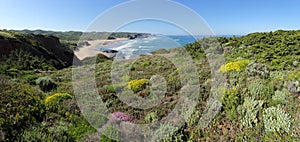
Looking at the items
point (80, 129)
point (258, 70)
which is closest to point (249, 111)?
point (258, 70)

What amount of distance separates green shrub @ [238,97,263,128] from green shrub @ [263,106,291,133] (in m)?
0.25

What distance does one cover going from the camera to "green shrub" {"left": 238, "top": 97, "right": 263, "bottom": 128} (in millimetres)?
6207

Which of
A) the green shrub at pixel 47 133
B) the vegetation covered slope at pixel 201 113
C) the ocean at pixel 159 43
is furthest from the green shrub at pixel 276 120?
the green shrub at pixel 47 133

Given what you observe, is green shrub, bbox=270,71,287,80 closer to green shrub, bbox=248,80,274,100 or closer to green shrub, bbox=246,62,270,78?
green shrub, bbox=246,62,270,78

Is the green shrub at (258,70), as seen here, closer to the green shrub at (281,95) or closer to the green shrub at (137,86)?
the green shrub at (281,95)

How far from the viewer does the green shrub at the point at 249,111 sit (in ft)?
20.4

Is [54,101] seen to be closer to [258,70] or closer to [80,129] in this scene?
[80,129]

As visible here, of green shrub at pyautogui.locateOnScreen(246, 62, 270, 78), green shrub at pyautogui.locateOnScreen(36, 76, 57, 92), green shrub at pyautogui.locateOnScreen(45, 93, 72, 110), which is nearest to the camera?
green shrub at pyautogui.locateOnScreen(45, 93, 72, 110)

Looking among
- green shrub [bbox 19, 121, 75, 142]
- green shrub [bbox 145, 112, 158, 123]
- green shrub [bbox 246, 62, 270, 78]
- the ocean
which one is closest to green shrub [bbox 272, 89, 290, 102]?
green shrub [bbox 246, 62, 270, 78]

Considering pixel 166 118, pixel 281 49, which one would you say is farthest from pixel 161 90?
pixel 281 49

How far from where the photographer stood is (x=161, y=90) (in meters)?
9.80

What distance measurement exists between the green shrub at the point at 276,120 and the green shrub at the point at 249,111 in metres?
0.25

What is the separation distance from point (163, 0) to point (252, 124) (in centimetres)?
499

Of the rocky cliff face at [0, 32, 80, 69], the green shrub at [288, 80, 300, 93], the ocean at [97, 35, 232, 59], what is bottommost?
the rocky cliff face at [0, 32, 80, 69]
